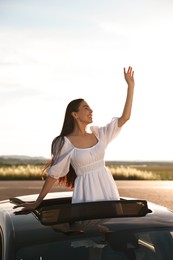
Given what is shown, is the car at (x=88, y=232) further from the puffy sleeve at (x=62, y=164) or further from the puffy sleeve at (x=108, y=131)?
the puffy sleeve at (x=108, y=131)

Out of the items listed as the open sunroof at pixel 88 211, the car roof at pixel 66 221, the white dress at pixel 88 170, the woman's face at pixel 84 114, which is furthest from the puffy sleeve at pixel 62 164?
the open sunroof at pixel 88 211

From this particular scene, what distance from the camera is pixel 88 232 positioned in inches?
113

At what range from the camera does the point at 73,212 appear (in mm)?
3135

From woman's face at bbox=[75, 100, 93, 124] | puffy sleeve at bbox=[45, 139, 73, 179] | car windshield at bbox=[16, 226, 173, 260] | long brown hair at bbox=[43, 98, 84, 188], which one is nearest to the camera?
car windshield at bbox=[16, 226, 173, 260]

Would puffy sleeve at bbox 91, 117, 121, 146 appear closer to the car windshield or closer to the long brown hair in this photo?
the long brown hair

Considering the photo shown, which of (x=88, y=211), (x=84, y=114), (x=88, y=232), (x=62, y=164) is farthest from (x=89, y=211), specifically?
(x=84, y=114)

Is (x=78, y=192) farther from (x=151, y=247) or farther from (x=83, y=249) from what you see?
(x=83, y=249)

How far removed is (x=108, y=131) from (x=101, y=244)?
5.76 ft

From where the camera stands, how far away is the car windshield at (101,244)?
9.30 ft

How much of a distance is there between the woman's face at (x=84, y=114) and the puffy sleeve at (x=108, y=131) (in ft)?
0.34

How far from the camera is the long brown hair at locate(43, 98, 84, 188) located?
440 centimetres

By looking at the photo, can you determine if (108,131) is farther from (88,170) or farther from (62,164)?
(62,164)

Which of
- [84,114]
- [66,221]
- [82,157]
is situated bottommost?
[66,221]

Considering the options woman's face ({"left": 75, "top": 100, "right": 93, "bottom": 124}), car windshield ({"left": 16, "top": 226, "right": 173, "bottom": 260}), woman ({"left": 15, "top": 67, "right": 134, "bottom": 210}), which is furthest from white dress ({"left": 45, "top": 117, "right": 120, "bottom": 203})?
car windshield ({"left": 16, "top": 226, "right": 173, "bottom": 260})
